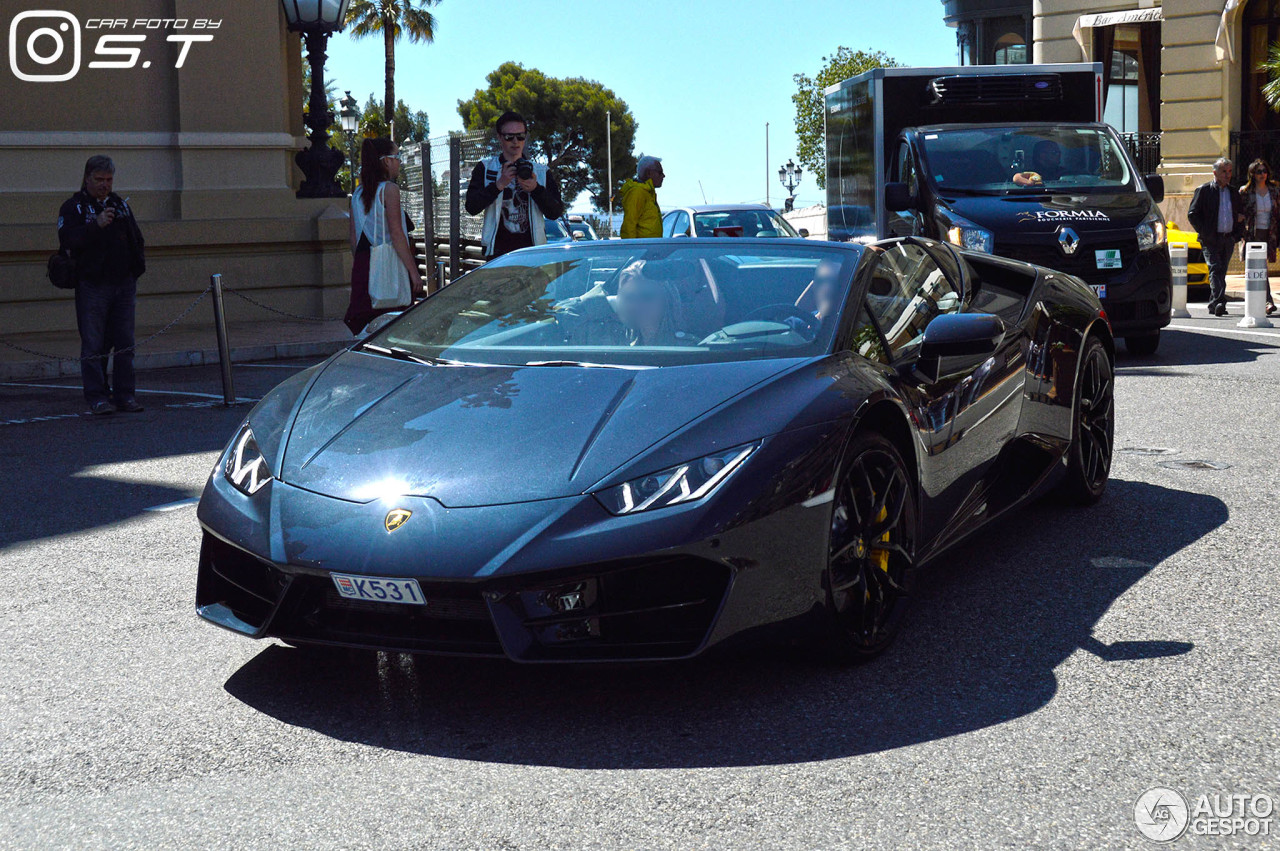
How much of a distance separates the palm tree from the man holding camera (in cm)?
5338

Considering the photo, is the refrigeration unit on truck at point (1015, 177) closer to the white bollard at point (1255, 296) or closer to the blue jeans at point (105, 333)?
the white bollard at point (1255, 296)

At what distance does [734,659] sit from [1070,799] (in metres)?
1.18

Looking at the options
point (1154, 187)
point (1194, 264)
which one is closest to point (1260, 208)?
point (1194, 264)

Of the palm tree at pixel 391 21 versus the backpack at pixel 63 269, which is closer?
the backpack at pixel 63 269

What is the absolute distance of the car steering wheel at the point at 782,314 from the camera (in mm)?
4543

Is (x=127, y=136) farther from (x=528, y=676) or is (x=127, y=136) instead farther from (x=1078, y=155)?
(x=528, y=676)

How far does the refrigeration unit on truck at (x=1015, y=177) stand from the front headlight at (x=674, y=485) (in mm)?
8483

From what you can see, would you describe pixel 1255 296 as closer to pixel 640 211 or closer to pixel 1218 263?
pixel 1218 263

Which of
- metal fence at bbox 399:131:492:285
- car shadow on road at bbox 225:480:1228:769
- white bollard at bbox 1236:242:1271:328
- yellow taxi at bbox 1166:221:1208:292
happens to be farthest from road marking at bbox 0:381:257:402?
yellow taxi at bbox 1166:221:1208:292

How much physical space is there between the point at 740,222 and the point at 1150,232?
21.7 ft

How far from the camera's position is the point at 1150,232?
1206cm

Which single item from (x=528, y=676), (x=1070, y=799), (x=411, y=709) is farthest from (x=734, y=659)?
(x=1070, y=799)

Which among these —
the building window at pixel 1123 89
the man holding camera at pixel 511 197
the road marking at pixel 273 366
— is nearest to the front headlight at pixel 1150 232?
the man holding camera at pixel 511 197

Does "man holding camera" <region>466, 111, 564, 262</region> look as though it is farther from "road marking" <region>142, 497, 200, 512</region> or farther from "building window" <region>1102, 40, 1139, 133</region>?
"building window" <region>1102, 40, 1139, 133</region>
